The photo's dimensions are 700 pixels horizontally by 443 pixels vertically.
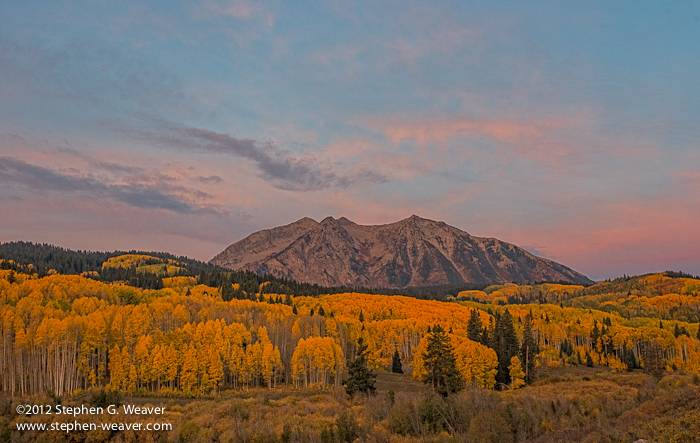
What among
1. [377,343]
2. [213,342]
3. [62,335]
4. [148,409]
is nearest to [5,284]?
[62,335]

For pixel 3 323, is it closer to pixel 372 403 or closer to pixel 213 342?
pixel 213 342

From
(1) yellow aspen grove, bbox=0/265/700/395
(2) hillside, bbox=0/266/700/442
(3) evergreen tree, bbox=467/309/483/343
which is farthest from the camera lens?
(3) evergreen tree, bbox=467/309/483/343

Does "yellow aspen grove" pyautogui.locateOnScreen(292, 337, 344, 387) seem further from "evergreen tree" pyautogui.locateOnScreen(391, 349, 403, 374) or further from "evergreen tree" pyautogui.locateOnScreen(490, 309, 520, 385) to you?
"evergreen tree" pyautogui.locateOnScreen(490, 309, 520, 385)

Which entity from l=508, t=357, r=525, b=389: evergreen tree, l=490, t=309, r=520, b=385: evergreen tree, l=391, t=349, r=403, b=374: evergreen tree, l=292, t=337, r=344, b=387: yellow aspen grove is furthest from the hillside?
l=391, t=349, r=403, b=374: evergreen tree

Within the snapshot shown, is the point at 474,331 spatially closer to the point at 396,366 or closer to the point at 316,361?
the point at 396,366

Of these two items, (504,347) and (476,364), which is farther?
(504,347)

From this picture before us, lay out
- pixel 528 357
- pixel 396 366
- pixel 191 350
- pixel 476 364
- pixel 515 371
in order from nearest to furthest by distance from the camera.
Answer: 1. pixel 191 350
2. pixel 476 364
3. pixel 515 371
4. pixel 528 357
5. pixel 396 366

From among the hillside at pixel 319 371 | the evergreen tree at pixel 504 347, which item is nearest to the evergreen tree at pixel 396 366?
the hillside at pixel 319 371

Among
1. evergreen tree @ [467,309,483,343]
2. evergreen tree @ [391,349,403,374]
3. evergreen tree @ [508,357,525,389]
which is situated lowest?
evergreen tree @ [391,349,403,374]

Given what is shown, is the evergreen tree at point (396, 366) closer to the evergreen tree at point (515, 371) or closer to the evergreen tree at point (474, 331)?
the evergreen tree at point (474, 331)

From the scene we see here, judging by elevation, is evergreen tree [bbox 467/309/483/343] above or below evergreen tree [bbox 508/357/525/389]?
above

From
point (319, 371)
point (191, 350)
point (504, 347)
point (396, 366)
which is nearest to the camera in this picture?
point (191, 350)

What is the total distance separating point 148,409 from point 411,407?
23903 mm

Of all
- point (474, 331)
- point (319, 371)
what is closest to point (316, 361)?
point (319, 371)
